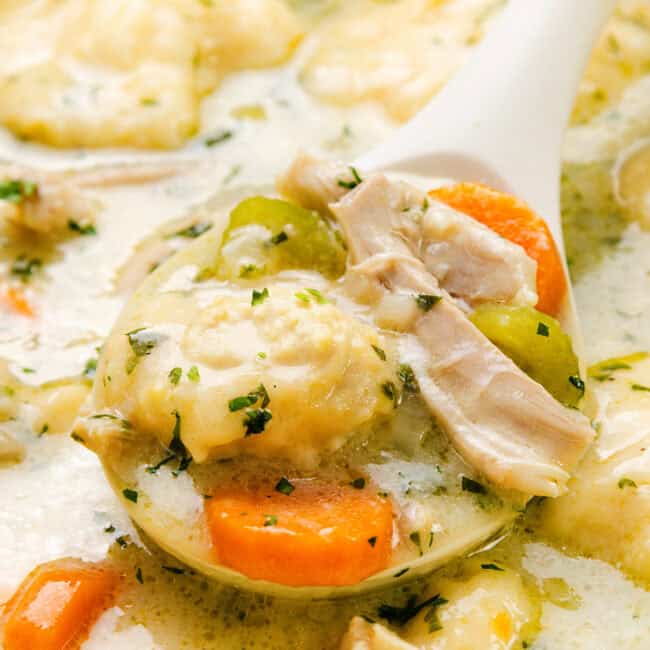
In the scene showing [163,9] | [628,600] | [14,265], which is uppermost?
[163,9]

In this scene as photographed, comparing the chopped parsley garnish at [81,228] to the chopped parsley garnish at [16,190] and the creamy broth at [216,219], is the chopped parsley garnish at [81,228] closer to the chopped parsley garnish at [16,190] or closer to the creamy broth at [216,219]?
the creamy broth at [216,219]

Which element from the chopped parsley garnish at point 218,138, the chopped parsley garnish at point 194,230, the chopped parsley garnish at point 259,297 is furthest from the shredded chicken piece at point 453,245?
the chopped parsley garnish at point 218,138

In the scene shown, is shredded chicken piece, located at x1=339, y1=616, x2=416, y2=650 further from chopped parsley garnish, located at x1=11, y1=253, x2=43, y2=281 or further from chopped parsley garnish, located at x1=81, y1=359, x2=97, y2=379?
chopped parsley garnish, located at x1=11, y1=253, x2=43, y2=281

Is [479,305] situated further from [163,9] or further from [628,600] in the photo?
[163,9]

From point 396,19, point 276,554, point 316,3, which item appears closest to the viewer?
point 276,554

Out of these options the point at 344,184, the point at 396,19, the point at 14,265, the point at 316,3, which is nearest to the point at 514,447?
the point at 344,184

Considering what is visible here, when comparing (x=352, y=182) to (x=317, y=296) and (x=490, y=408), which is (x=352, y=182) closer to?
(x=317, y=296)

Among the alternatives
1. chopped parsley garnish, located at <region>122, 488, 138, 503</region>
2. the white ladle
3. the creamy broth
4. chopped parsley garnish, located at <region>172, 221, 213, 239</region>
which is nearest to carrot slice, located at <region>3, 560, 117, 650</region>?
the creamy broth
